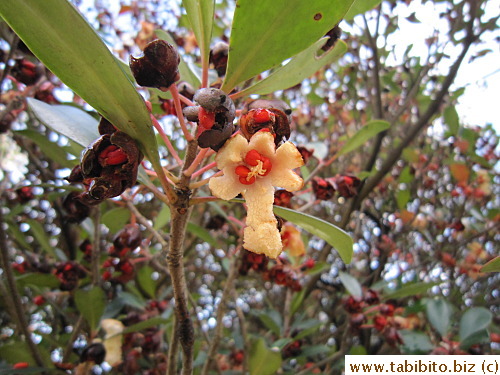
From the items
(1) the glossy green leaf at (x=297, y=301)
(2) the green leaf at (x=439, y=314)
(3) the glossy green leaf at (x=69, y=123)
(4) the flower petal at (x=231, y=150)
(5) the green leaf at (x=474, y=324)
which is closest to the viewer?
(4) the flower petal at (x=231, y=150)

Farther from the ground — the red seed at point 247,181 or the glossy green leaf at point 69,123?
the glossy green leaf at point 69,123

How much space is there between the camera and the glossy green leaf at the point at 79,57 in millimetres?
567

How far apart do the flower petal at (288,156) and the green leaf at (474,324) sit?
159 cm

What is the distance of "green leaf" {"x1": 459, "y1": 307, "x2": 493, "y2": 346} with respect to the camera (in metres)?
1.86

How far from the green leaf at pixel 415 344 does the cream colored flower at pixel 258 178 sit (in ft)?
4.94

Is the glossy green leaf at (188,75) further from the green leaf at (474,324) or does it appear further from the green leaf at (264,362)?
the green leaf at (474,324)

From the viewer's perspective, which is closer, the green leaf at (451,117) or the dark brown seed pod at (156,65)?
the dark brown seed pod at (156,65)

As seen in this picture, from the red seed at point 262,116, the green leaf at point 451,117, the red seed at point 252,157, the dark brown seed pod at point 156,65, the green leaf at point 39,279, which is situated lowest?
the red seed at point 252,157

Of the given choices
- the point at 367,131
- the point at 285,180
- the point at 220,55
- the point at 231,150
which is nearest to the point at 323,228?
the point at 285,180

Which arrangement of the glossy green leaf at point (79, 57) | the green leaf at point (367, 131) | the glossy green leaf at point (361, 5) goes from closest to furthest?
the glossy green leaf at point (79, 57) < the glossy green leaf at point (361, 5) < the green leaf at point (367, 131)

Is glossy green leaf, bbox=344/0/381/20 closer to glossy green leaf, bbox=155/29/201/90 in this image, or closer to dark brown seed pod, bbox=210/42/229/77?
dark brown seed pod, bbox=210/42/229/77

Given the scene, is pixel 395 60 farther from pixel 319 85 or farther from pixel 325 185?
pixel 325 185

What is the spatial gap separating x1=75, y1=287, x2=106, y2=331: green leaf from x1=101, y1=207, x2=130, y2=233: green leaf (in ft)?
0.79

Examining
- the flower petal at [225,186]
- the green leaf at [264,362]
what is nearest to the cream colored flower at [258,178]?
the flower petal at [225,186]
